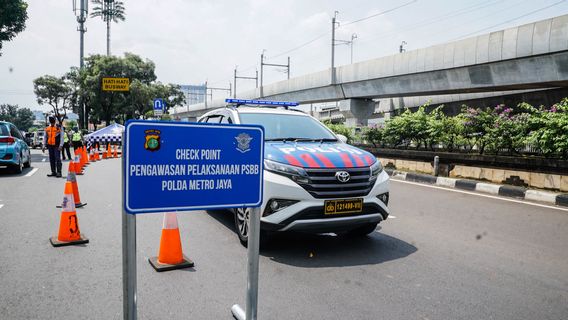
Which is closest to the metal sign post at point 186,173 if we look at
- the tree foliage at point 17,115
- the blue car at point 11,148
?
the blue car at point 11,148

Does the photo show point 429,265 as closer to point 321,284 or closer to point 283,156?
point 321,284

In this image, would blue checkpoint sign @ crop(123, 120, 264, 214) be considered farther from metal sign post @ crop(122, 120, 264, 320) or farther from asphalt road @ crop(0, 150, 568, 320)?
asphalt road @ crop(0, 150, 568, 320)

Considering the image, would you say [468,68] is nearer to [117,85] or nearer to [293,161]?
[293,161]

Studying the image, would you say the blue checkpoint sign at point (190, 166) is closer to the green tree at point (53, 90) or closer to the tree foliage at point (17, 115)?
the green tree at point (53, 90)

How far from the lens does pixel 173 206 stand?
2463 millimetres

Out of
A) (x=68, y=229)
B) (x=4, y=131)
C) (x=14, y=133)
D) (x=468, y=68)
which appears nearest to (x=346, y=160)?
(x=68, y=229)

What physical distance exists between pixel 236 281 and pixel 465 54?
19873mm

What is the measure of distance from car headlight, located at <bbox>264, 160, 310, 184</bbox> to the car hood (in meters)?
0.05

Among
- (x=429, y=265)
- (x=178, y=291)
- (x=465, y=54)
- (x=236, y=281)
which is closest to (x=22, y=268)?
(x=178, y=291)

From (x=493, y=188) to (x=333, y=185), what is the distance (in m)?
6.92

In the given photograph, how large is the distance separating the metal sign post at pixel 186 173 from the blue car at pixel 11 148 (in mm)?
12046

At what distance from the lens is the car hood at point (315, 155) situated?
15.2ft

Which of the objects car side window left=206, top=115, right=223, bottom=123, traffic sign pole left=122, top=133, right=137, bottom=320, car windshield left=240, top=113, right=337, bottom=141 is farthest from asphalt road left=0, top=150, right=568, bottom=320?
car side window left=206, top=115, right=223, bottom=123

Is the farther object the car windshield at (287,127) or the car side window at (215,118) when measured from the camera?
the car side window at (215,118)
